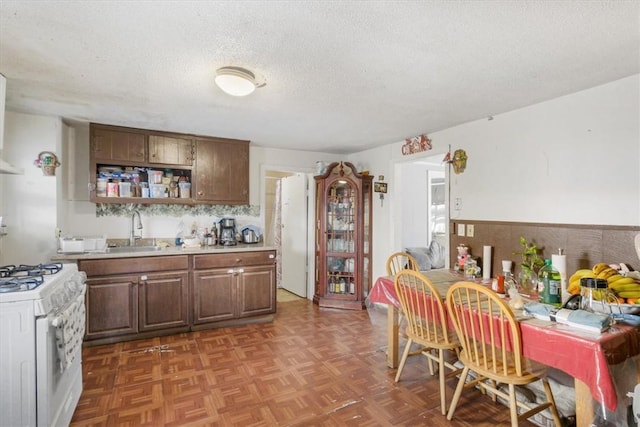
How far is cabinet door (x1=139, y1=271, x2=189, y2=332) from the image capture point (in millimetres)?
3236

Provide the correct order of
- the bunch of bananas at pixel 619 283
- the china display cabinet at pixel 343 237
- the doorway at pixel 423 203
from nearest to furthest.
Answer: the bunch of bananas at pixel 619 283 < the china display cabinet at pixel 343 237 < the doorway at pixel 423 203

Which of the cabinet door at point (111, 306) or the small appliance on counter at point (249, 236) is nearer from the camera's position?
the cabinet door at point (111, 306)

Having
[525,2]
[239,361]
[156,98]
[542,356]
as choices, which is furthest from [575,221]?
[156,98]

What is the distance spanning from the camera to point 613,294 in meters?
1.81

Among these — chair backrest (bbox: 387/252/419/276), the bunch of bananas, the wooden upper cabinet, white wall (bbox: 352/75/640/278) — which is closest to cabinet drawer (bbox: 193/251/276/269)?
the wooden upper cabinet

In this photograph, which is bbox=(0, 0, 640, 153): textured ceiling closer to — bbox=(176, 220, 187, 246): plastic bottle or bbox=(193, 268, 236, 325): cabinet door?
bbox=(176, 220, 187, 246): plastic bottle

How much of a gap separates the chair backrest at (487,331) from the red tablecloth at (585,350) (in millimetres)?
71

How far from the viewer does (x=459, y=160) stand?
331 centimetres

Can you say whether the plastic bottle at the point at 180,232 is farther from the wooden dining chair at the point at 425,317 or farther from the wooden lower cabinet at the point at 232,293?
the wooden dining chair at the point at 425,317

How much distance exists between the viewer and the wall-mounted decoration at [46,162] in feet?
9.67

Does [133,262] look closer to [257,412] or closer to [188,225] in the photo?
[188,225]

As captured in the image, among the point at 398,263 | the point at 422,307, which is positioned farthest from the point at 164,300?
the point at 422,307

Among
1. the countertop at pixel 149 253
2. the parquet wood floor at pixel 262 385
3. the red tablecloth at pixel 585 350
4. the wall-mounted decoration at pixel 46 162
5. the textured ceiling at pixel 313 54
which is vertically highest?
the textured ceiling at pixel 313 54

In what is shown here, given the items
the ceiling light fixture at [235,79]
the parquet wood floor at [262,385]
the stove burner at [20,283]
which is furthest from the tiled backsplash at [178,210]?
the ceiling light fixture at [235,79]
